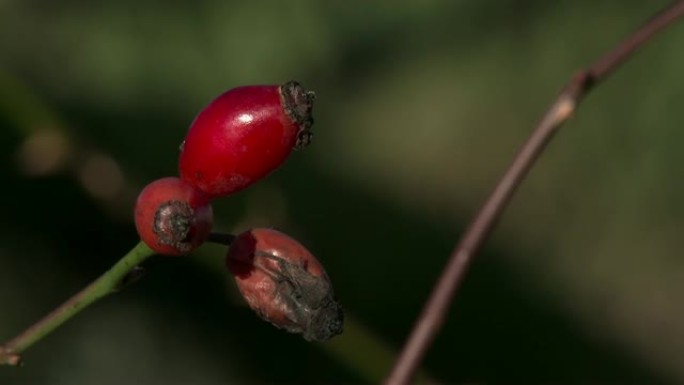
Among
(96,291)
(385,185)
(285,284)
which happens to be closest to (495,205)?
(285,284)

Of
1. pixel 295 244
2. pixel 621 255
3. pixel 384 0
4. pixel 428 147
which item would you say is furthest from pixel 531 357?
pixel 295 244

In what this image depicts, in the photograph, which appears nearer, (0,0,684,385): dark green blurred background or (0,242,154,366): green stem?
(0,242,154,366): green stem

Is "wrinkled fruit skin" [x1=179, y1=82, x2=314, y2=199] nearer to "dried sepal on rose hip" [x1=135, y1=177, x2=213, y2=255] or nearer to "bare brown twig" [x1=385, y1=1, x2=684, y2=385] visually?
"dried sepal on rose hip" [x1=135, y1=177, x2=213, y2=255]

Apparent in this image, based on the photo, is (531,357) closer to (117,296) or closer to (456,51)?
(456,51)

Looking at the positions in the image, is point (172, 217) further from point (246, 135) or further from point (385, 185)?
point (385, 185)

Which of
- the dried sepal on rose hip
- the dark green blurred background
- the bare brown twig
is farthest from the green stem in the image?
the dark green blurred background

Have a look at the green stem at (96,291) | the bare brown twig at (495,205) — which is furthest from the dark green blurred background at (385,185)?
the green stem at (96,291)

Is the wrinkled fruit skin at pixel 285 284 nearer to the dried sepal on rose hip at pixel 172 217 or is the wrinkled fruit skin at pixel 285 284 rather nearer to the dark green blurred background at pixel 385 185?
the dried sepal on rose hip at pixel 172 217
